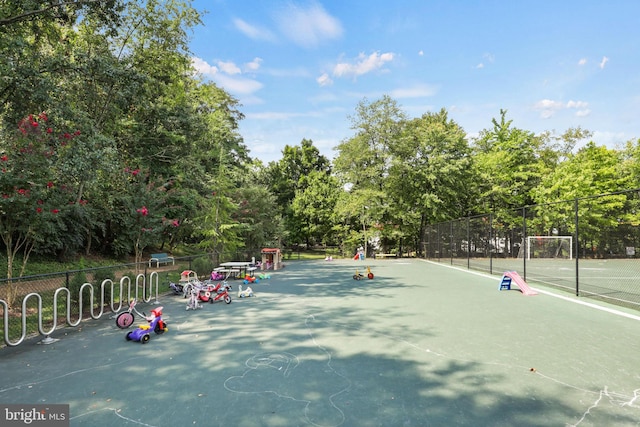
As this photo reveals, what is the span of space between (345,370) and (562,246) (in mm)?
22851

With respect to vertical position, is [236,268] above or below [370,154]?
below

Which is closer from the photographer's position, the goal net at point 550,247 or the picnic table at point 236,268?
the picnic table at point 236,268

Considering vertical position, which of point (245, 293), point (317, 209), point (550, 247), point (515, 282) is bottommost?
point (245, 293)

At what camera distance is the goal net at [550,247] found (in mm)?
20453

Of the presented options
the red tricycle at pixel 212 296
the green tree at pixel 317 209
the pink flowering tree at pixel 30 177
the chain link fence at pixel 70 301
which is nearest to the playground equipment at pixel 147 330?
the chain link fence at pixel 70 301

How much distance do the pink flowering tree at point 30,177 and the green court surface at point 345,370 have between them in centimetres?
273

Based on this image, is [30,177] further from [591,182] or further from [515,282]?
[591,182]

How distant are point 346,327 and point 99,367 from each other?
12.5 ft

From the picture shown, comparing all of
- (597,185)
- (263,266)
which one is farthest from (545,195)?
(263,266)

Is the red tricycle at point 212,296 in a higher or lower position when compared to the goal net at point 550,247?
lower

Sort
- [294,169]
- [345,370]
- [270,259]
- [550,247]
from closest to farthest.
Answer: [345,370] < [270,259] < [550,247] < [294,169]

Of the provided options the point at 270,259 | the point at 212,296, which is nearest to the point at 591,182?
the point at 270,259

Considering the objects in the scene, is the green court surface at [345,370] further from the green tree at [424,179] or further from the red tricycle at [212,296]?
the green tree at [424,179]

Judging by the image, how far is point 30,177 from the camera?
686 cm
